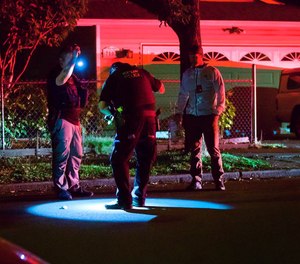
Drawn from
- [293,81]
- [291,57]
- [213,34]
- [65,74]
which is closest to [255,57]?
[291,57]

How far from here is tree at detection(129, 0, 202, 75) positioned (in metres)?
10.8

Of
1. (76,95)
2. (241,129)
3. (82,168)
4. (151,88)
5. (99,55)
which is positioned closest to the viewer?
(151,88)

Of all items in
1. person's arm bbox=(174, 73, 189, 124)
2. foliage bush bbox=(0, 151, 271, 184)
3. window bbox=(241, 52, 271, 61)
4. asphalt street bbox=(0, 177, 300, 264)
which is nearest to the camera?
asphalt street bbox=(0, 177, 300, 264)

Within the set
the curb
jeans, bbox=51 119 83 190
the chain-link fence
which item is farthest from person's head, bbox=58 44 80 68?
the chain-link fence

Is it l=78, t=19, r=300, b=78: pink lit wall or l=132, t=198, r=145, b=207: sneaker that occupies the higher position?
l=78, t=19, r=300, b=78: pink lit wall

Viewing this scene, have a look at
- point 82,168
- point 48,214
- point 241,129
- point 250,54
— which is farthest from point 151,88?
point 250,54

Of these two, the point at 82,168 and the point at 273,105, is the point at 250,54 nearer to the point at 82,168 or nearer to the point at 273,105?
the point at 273,105

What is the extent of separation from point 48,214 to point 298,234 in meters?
2.78

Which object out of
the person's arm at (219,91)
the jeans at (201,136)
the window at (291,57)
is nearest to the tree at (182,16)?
the person's arm at (219,91)

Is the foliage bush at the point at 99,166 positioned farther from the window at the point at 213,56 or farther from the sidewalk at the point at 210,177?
the window at the point at 213,56

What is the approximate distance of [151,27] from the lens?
18.2 metres

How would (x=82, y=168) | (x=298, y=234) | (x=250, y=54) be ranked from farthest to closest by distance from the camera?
1. (x=250, y=54)
2. (x=82, y=168)
3. (x=298, y=234)

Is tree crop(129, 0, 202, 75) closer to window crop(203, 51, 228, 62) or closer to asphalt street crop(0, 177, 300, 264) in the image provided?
asphalt street crop(0, 177, 300, 264)

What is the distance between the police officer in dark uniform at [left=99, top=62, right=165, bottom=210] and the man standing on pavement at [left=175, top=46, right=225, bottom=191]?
134 centimetres
